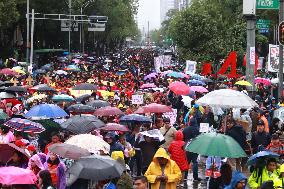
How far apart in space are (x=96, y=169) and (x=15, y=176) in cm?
99

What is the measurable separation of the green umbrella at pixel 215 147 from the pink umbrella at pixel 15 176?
2.90m

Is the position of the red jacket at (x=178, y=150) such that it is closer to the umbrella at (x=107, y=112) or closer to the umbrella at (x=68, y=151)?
the umbrella at (x=107, y=112)


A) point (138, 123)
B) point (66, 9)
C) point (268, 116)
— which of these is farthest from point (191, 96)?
point (66, 9)

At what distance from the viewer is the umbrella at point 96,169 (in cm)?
827

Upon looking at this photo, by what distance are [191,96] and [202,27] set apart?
2403 cm

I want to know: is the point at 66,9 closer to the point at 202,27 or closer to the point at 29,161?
the point at 202,27

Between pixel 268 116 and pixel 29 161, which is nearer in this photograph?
pixel 29 161

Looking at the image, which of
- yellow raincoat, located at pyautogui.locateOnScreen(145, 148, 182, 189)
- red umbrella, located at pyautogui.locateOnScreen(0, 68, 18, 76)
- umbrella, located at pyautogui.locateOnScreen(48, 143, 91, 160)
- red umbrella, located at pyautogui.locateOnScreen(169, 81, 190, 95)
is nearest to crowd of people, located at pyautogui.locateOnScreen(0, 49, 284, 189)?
yellow raincoat, located at pyautogui.locateOnScreen(145, 148, 182, 189)

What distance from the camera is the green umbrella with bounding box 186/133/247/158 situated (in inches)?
395

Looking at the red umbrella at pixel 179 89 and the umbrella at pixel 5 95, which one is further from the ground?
the red umbrella at pixel 179 89

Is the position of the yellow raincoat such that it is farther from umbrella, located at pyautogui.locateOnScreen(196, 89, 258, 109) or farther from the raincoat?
umbrella, located at pyautogui.locateOnScreen(196, 89, 258, 109)

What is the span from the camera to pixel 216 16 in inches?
2137

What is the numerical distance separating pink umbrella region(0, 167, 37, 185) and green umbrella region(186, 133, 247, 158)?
2904 millimetres

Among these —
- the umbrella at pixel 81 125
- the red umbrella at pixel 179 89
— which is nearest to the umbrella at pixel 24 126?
the umbrella at pixel 81 125
